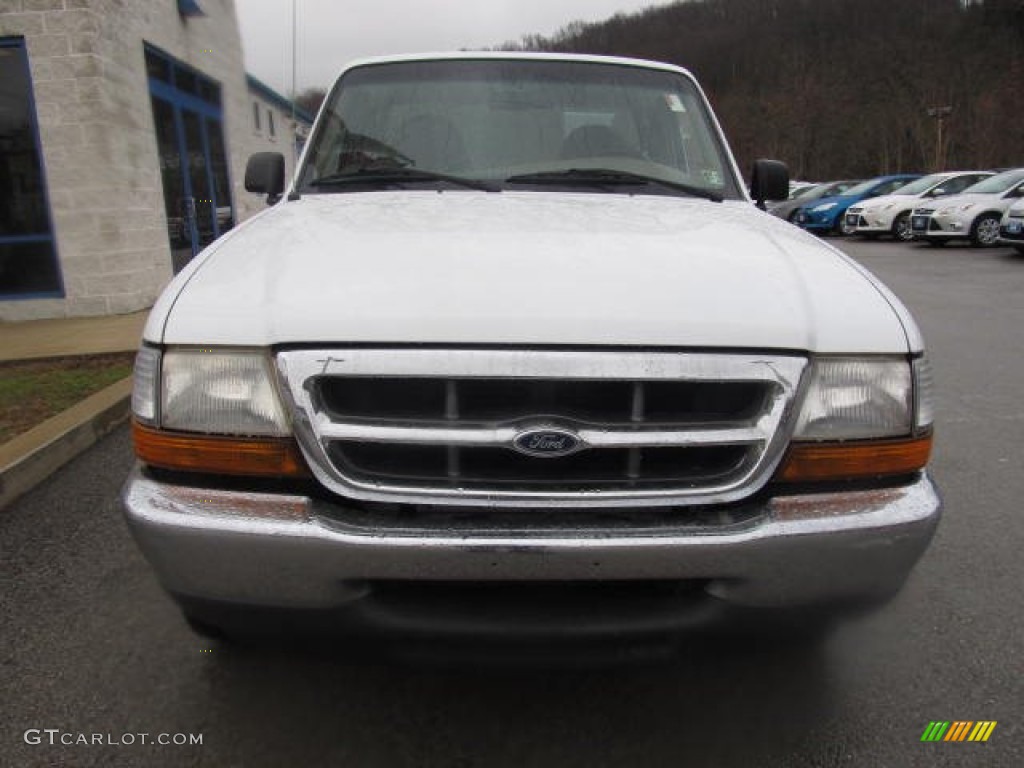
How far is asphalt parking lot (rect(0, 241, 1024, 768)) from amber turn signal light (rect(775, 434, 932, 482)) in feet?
1.27

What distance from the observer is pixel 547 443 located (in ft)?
5.26

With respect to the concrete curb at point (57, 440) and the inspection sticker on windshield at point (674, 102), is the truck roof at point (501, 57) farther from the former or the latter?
the concrete curb at point (57, 440)

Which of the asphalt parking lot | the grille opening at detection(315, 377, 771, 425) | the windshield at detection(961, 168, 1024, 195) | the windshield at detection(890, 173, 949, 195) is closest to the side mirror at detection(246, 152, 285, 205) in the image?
the asphalt parking lot

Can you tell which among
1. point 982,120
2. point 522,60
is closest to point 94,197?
point 522,60

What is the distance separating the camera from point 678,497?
1.66 metres

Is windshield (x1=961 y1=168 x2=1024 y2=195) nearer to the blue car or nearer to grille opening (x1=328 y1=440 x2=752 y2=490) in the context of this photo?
the blue car

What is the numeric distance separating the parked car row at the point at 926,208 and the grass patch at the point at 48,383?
29.4 feet

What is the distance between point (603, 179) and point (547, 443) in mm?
1507

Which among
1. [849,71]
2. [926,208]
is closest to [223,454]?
[926,208]

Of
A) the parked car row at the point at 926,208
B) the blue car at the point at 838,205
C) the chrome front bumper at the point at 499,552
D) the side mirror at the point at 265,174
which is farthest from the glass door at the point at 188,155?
the blue car at the point at 838,205

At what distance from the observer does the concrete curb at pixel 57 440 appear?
145 inches

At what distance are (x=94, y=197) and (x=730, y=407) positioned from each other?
870cm

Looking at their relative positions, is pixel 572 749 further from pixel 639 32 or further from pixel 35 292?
pixel 639 32

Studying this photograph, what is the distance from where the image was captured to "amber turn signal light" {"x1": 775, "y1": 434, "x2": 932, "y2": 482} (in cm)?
169
